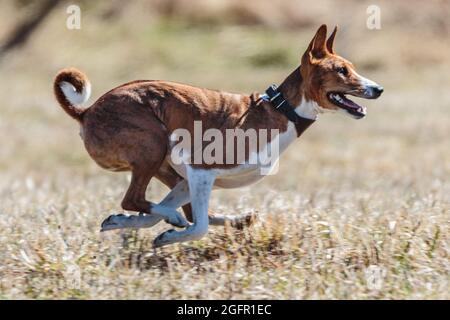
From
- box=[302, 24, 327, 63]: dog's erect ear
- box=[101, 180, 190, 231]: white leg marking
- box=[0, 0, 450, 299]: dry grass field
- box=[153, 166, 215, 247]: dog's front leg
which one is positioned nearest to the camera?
box=[0, 0, 450, 299]: dry grass field

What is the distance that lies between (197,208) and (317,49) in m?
1.38

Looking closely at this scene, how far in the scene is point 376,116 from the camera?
18.7 metres

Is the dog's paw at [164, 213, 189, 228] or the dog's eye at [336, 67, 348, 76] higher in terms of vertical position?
the dog's eye at [336, 67, 348, 76]

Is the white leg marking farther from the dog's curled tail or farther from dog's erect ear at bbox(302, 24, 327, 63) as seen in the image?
dog's erect ear at bbox(302, 24, 327, 63)

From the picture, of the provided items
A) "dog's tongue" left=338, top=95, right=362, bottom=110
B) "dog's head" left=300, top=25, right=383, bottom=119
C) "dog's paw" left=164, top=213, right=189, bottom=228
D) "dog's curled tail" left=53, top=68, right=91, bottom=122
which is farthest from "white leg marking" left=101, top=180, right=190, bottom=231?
"dog's tongue" left=338, top=95, right=362, bottom=110

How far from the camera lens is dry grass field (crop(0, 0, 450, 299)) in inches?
255

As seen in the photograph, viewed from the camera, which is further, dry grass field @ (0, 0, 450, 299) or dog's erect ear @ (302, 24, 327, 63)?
dog's erect ear @ (302, 24, 327, 63)

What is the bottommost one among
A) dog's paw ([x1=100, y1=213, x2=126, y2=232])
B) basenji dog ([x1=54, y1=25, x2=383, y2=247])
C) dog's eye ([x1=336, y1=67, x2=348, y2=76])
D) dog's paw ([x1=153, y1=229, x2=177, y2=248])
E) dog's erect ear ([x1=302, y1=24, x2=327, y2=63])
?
dog's paw ([x1=153, y1=229, x2=177, y2=248])

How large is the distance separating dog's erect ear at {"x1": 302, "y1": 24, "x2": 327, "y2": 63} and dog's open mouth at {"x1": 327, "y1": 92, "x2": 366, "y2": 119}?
289mm

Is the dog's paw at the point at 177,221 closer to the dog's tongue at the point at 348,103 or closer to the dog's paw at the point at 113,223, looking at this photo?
the dog's paw at the point at 113,223

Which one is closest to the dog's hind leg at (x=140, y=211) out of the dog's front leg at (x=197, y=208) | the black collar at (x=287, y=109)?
the dog's front leg at (x=197, y=208)

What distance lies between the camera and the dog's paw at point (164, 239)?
6959mm

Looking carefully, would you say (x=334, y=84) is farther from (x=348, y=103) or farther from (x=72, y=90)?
(x=72, y=90)
